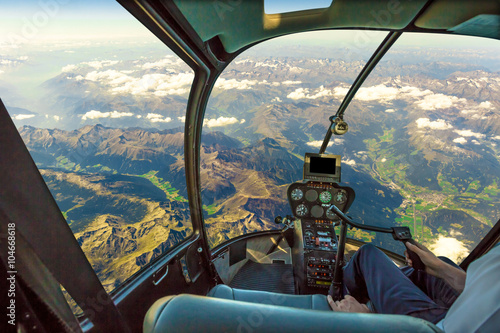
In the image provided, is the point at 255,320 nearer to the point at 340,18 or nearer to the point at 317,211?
the point at 340,18

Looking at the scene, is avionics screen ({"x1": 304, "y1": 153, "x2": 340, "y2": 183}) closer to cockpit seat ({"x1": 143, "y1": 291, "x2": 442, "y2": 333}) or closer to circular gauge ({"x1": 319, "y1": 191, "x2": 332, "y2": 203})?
circular gauge ({"x1": 319, "y1": 191, "x2": 332, "y2": 203})

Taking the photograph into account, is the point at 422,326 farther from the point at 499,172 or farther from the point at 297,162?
the point at 499,172

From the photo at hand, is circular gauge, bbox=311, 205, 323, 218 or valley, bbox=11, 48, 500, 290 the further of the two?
valley, bbox=11, 48, 500, 290

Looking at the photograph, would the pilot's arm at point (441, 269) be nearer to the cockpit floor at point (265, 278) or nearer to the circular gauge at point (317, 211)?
the cockpit floor at point (265, 278)

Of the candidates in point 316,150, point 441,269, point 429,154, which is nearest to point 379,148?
point 429,154

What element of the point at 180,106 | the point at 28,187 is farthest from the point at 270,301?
the point at 180,106

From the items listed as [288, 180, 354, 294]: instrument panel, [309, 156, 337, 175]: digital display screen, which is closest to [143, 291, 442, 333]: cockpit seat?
[288, 180, 354, 294]: instrument panel
